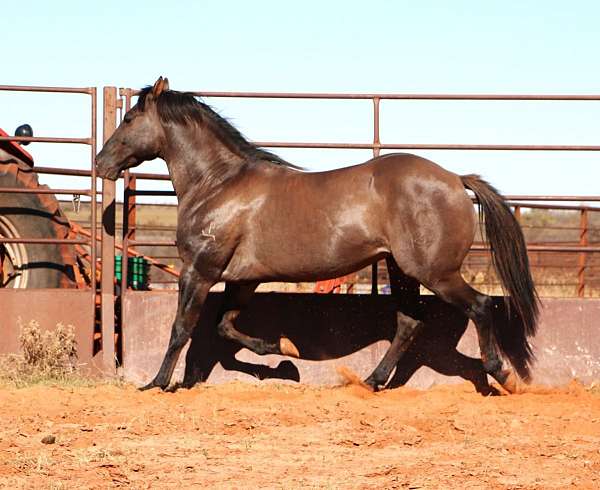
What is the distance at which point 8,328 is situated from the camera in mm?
7848

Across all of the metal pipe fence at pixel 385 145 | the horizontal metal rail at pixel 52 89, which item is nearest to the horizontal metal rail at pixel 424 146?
the metal pipe fence at pixel 385 145

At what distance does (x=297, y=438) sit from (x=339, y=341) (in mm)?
2404

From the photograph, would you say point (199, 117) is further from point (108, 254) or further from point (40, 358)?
point (40, 358)

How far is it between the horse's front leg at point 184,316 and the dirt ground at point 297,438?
169mm

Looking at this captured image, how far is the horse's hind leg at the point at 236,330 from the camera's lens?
Result: 7223 millimetres

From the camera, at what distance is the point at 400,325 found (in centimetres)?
726

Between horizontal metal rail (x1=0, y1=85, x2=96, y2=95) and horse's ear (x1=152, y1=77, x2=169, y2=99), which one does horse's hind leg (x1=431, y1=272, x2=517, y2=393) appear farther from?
horizontal metal rail (x1=0, y1=85, x2=96, y2=95)

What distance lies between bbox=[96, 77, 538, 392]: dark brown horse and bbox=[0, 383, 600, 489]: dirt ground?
0.54m

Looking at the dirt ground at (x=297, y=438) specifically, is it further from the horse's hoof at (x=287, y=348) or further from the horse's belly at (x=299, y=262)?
the horse's belly at (x=299, y=262)

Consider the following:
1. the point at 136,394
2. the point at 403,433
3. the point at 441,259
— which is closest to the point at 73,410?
the point at 136,394

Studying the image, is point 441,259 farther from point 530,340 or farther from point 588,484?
point 588,484

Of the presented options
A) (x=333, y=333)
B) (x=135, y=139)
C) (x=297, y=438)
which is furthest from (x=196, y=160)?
(x=297, y=438)

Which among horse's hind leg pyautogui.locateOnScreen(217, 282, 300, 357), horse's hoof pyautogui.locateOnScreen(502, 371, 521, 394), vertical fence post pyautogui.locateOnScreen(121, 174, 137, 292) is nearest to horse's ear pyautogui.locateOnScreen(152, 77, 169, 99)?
vertical fence post pyautogui.locateOnScreen(121, 174, 137, 292)

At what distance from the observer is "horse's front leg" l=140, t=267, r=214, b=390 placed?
282 inches
